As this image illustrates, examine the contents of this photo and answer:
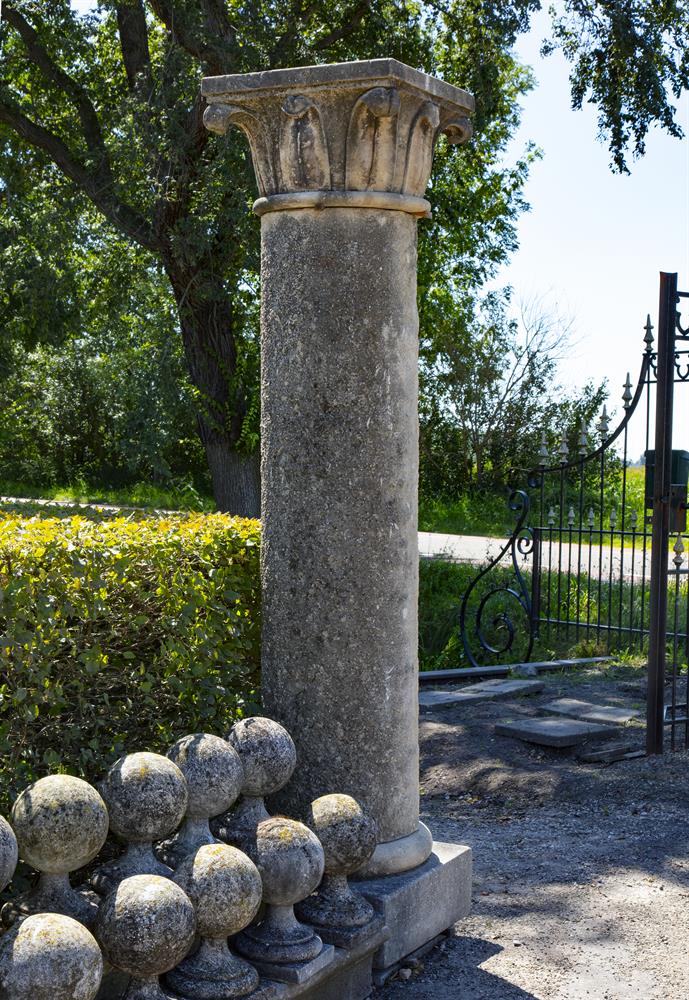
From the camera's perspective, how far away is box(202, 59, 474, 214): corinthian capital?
3475mm

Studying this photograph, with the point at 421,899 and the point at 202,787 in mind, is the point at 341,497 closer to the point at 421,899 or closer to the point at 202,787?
the point at 202,787

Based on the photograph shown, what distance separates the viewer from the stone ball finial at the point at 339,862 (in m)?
3.31

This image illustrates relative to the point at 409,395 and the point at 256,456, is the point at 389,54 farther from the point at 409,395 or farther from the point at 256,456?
the point at 409,395

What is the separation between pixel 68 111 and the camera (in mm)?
12766

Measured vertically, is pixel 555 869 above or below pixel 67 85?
below

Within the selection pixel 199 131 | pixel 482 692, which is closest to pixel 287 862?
pixel 482 692

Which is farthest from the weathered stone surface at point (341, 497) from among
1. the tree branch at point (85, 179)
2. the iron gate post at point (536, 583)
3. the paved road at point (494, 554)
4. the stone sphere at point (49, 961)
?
the paved road at point (494, 554)

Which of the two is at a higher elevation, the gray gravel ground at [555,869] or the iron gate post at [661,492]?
the iron gate post at [661,492]

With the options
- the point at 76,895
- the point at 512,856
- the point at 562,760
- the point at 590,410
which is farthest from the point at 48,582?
the point at 590,410

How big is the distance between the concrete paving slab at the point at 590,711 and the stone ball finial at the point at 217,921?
14.7 feet

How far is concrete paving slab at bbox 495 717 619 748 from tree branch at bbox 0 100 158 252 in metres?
6.82

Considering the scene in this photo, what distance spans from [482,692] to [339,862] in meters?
4.83

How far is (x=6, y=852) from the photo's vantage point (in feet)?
8.36

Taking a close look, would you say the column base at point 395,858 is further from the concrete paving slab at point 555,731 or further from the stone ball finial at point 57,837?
the concrete paving slab at point 555,731
